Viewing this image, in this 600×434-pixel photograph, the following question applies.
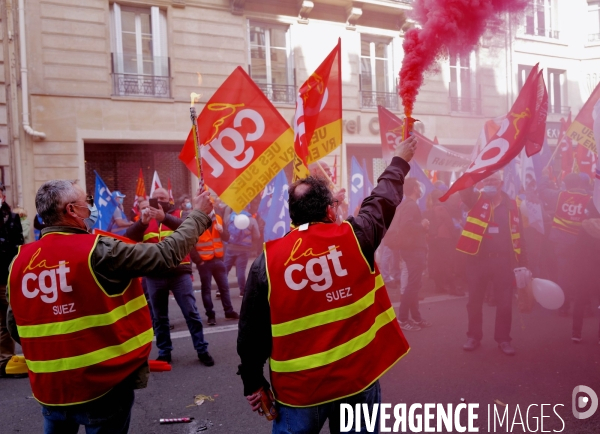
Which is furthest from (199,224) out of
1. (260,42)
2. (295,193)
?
(260,42)

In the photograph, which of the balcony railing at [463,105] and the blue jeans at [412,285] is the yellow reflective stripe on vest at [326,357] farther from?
the balcony railing at [463,105]

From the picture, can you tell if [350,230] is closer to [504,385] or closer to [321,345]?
[321,345]

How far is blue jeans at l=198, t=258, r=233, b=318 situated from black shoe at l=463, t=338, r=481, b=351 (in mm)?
3166

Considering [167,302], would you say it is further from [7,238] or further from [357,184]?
[357,184]

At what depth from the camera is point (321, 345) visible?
2178mm

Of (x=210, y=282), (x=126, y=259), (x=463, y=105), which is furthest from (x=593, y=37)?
(x=126, y=259)

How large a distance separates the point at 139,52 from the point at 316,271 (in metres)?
12.0

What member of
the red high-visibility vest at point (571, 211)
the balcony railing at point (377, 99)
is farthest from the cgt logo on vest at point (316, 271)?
the balcony railing at point (377, 99)

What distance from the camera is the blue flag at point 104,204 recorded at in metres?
9.48

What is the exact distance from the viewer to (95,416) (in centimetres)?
234

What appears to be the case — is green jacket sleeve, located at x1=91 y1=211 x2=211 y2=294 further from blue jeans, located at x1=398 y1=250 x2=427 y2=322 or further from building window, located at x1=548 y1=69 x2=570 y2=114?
building window, located at x1=548 y1=69 x2=570 y2=114

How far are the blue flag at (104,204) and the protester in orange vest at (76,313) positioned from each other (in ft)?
24.3

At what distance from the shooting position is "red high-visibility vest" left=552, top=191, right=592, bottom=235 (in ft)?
18.1

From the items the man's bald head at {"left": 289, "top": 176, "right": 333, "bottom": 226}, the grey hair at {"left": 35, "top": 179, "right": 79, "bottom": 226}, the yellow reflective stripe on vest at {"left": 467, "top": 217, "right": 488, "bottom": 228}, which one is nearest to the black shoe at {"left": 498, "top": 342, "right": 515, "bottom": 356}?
the yellow reflective stripe on vest at {"left": 467, "top": 217, "right": 488, "bottom": 228}
